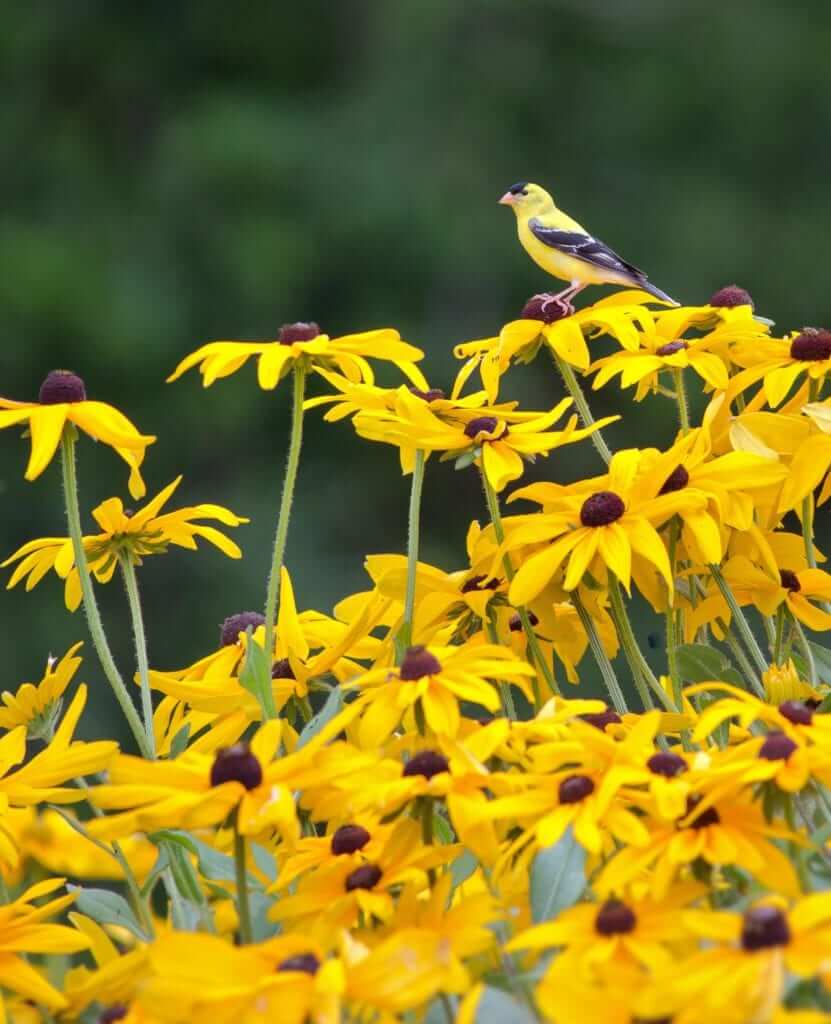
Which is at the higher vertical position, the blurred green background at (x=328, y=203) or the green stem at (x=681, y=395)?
the green stem at (x=681, y=395)

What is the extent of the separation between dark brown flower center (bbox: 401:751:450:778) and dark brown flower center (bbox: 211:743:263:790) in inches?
4.0

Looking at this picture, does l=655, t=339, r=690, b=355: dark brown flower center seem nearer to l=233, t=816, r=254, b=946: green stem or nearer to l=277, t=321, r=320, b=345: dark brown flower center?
l=277, t=321, r=320, b=345: dark brown flower center

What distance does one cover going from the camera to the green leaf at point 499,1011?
902mm

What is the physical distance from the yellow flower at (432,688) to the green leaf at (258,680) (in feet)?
0.41

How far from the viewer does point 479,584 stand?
4.75 feet

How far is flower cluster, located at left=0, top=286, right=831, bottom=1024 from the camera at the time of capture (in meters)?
0.91

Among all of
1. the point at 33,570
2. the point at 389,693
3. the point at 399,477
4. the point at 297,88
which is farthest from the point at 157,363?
the point at 389,693

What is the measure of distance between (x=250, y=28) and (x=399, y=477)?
274 centimetres

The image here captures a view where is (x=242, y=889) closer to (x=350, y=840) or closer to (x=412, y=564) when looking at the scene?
(x=350, y=840)

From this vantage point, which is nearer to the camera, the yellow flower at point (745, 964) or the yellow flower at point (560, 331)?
the yellow flower at point (745, 964)

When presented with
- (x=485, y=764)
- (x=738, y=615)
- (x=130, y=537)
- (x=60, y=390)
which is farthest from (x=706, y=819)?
(x=130, y=537)

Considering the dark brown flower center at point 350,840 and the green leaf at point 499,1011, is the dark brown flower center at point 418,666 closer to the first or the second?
the dark brown flower center at point 350,840

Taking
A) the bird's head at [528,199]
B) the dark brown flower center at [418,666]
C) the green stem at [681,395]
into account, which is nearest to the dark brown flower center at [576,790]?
the dark brown flower center at [418,666]

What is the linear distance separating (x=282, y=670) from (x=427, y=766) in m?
0.38
